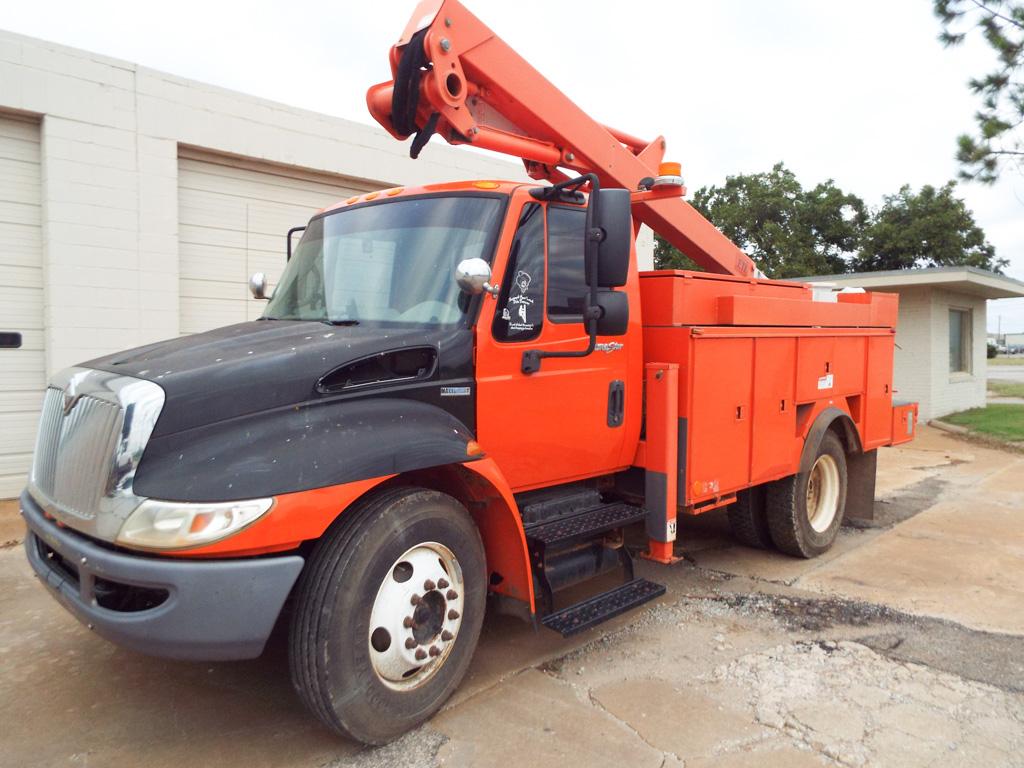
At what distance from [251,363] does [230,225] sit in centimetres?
613

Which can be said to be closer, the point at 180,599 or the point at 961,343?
the point at 180,599

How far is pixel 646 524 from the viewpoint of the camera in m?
4.30

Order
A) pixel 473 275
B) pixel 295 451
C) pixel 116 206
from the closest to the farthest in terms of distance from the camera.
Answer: pixel 295 451, pixel 473 275, pixel 116 206

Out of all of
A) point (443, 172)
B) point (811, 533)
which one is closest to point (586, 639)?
point (811, 533)

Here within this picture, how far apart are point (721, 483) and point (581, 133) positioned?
2.56 m

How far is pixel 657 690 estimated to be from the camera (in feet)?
11.5

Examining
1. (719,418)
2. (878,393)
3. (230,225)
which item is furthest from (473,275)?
(230,225)

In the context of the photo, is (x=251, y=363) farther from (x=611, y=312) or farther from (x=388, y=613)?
(x=611, y=312)

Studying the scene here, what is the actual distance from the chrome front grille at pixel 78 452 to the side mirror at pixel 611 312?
87.1 inches

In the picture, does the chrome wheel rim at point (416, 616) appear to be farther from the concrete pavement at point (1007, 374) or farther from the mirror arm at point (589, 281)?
the concrete pavement at point (1007, 374)

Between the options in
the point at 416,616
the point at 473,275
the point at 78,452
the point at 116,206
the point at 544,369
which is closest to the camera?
the point at 78,452

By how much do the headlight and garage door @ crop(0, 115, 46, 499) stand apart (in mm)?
5688

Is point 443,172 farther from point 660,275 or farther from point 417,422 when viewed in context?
point 417,422

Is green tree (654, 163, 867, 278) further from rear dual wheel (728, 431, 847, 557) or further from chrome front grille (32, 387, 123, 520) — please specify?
chrome front grille (32, 387, 123, 520)
